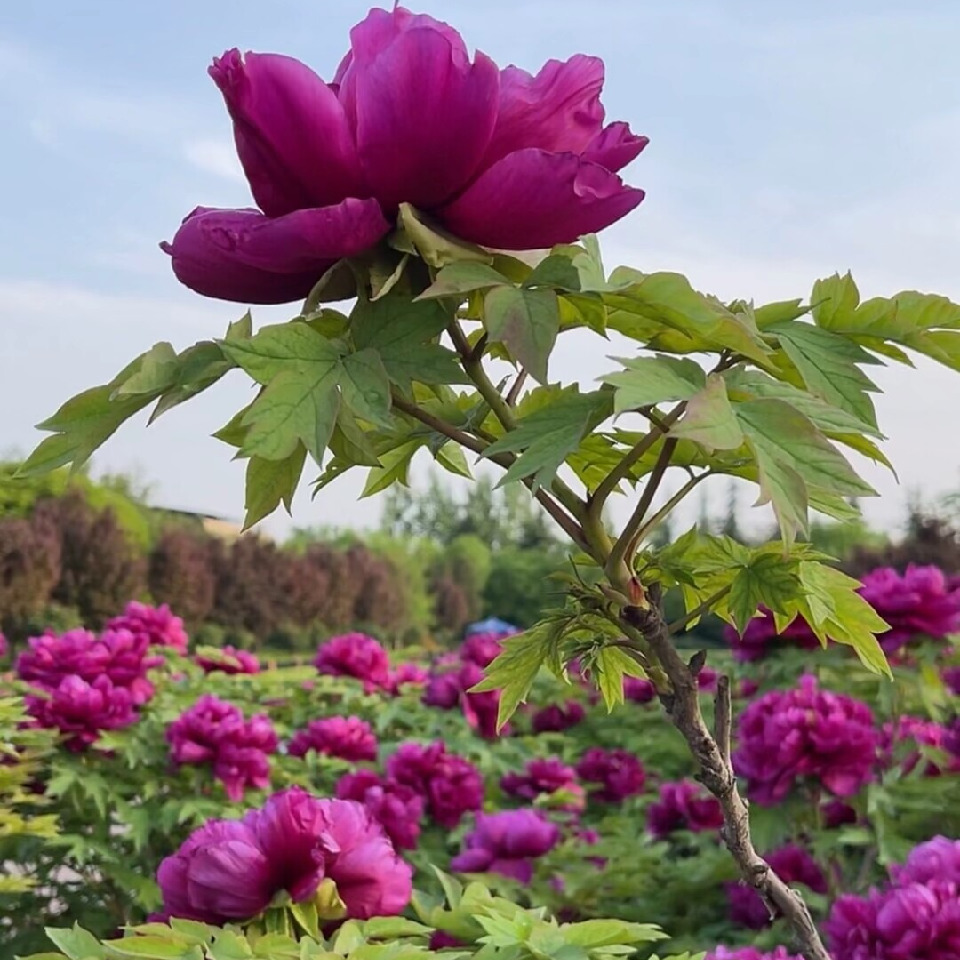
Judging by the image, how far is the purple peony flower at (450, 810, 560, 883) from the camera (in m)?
2.39

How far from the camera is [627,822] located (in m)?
3.03

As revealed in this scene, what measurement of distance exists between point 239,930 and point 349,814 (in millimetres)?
156

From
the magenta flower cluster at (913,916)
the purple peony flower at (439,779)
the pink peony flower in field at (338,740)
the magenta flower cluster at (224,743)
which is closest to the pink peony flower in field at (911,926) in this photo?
the magenta flower cluster at (913,916)

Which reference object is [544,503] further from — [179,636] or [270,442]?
[179,636]

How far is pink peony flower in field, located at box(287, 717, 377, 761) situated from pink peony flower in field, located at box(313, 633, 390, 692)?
68 centimetres

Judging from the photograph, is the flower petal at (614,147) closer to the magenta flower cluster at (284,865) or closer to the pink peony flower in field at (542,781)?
the magenta flower cluster at (284,865)

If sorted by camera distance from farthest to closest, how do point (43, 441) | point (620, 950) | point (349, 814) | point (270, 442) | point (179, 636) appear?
point (179, 636) < point (349, 814) < point (620, 950) < point (43, 441) < point (270, 442)

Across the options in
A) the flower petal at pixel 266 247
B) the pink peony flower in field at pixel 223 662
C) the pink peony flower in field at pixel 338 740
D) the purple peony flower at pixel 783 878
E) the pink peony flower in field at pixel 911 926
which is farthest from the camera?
the pink peony flower in field at pixel 223 662

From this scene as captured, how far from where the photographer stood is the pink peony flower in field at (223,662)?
13.2ft

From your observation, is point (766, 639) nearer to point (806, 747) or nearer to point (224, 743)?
point (806, 747)

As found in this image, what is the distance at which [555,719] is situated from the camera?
4234 millimetres

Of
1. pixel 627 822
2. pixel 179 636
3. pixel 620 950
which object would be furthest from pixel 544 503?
pixel 179 636

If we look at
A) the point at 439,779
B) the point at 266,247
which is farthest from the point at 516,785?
the point at 266,247

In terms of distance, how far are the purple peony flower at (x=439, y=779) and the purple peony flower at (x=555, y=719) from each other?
1.22 meters
